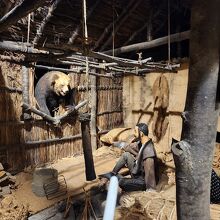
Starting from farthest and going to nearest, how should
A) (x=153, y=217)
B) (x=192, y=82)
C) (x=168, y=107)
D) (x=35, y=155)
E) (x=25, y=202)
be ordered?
(x=168, y=107) → (x=35, y=155) → (x=25, y=202) → (x=153, y=217) → (x=192, y=82)

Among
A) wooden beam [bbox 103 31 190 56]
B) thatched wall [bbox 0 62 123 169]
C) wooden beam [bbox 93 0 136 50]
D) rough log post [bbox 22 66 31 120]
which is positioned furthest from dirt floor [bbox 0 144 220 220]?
wooden beam [bbox 93 0 136 50]

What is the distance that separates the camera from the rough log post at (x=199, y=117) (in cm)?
129

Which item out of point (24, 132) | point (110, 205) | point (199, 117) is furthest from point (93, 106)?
point (110, 205)

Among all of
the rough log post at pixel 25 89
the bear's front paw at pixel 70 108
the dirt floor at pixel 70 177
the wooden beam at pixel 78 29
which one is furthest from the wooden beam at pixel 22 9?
the bear's front paw at pixel 70 108

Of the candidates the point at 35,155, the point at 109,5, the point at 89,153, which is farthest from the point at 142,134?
the point at 109,5

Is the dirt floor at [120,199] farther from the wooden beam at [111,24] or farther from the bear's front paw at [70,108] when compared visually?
the wooden beam at [111,24]

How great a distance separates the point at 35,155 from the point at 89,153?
147 inches

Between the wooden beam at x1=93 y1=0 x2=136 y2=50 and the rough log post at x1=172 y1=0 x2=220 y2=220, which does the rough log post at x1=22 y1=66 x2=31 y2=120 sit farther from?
the rough log post at x1=172 y1=0 x2=220 y2=220

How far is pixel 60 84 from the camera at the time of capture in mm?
6625

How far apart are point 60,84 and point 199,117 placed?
5620mm

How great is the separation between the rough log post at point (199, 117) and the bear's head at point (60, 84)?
549cm

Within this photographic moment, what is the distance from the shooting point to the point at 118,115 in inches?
359

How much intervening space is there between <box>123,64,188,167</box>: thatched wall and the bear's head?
2.95 m

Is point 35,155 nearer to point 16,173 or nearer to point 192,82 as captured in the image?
point 16,173
